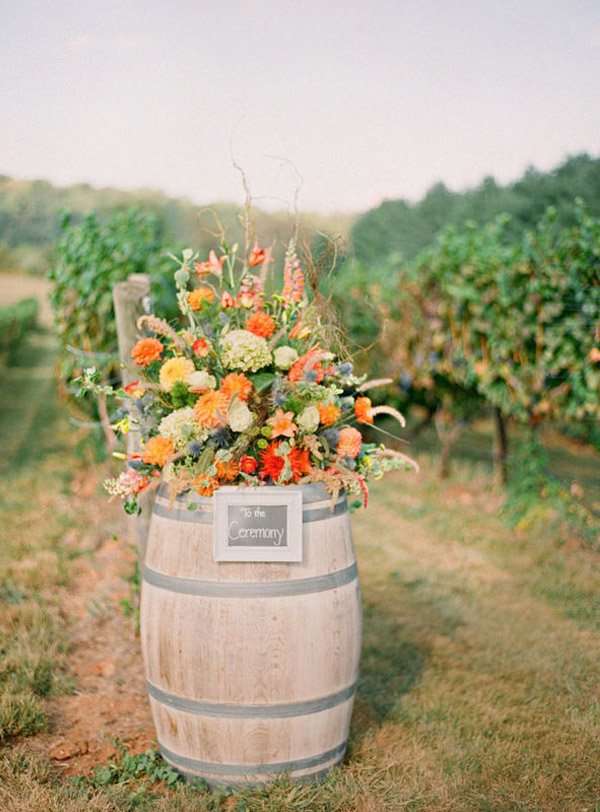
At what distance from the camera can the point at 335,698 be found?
329cm

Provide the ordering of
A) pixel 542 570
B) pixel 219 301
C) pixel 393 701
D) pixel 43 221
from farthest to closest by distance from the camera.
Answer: pixel 43 221, pixel 542 570, pixel 393 701, pixel 219 301

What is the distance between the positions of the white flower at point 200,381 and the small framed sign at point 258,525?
1.31 feet

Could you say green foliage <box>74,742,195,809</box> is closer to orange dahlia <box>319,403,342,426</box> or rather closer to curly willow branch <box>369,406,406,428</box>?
orange dahlia <box>319,403,342,426</box>

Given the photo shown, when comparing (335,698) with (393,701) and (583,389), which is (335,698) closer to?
(393,701)

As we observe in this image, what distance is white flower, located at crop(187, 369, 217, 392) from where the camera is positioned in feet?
10.5

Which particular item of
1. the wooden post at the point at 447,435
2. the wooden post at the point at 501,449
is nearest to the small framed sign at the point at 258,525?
the wooden post at the point at 501,449

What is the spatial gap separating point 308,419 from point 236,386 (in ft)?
0.99

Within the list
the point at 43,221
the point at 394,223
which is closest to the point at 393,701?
the point at 43,221

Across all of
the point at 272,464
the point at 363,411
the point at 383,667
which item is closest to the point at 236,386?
the point at 272,464

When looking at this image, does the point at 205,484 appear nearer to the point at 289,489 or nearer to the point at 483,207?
the point at 289,489

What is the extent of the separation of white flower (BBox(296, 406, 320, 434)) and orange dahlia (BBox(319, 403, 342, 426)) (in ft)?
0.27

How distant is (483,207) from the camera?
3189 centimetres

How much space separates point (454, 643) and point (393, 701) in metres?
0.96

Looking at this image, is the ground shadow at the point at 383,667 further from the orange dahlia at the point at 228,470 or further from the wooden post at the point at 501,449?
the wooden post at the point at 501,449
